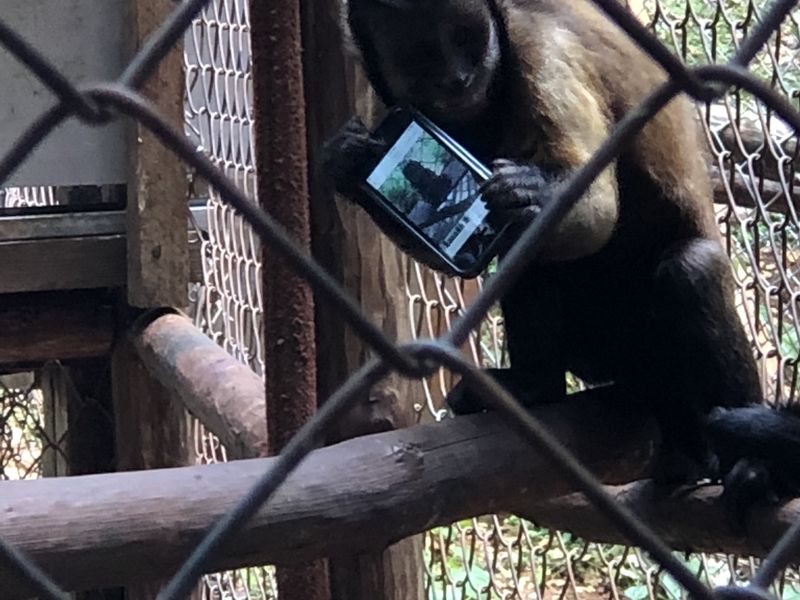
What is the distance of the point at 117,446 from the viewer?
2.15 meters

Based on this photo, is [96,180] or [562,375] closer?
[562,375]

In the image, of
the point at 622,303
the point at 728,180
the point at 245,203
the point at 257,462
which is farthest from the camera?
the point at 728,180

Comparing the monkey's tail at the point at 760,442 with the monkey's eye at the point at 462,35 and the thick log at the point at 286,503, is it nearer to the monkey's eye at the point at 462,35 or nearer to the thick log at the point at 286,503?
the thick log at the point at 286,503

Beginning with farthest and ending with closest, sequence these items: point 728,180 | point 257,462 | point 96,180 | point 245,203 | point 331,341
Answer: point 96,180
point 728,180
point 331,341
point 257,462
point 245,203

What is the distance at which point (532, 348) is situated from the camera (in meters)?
1.45

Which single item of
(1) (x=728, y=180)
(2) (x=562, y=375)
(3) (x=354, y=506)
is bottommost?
(3) (x=354, y=506)

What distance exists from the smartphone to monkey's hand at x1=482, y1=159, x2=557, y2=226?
0.02 metres

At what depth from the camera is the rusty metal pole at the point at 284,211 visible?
4.18ft

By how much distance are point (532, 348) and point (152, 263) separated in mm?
726

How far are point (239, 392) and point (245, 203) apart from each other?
106 cm

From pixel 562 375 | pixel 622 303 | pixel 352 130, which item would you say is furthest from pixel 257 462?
pixel 622 303

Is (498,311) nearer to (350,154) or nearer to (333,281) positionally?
(350,154)

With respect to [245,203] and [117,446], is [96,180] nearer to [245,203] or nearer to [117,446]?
[117,446]

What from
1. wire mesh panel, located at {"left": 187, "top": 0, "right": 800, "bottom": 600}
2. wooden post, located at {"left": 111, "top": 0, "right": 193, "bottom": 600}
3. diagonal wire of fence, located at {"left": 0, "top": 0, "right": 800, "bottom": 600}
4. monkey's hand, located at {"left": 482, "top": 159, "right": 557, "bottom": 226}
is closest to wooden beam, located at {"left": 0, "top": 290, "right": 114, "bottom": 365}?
wooden post, located at {"left": 111, "top": 0, "right": 193, "bottom": 600}
